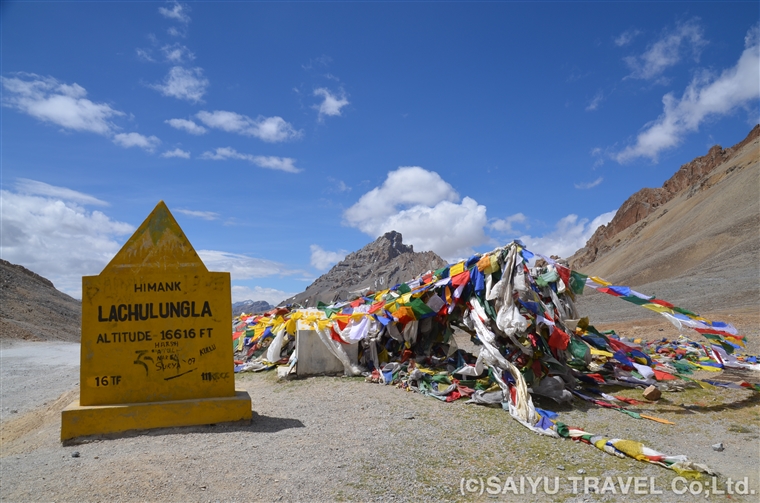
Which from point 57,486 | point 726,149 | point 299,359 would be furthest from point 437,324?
point 726,149

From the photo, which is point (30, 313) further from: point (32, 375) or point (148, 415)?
point (148, 415)

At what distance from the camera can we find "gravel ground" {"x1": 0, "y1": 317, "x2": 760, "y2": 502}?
470cm

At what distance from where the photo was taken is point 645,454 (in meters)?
5.36

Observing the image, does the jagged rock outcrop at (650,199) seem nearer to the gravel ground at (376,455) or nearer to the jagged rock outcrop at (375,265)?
the jagged rock outcrop at (375,265)

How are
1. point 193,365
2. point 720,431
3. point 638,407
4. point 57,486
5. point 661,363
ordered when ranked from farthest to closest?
1. point 661,363
2. point 638,407
3. point 193,365
4. point 720,431
5. point 57,486

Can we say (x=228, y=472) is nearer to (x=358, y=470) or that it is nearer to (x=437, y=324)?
(x=358, y=470)

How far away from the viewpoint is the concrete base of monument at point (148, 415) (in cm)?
625

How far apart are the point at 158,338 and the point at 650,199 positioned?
93.4 m

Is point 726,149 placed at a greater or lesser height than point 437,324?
greater

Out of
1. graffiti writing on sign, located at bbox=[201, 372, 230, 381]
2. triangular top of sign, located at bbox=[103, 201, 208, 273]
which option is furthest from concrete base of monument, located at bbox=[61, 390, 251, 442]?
triangular top of sign, located at bbox=[103, 201, 208, 273]

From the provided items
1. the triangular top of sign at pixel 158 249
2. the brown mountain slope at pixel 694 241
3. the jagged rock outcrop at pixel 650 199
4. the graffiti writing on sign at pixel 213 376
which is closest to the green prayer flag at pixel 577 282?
the graffiti writing on sign at pixel 213 376

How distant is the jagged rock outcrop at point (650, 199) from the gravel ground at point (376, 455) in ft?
248

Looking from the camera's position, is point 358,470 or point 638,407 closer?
point 358,470

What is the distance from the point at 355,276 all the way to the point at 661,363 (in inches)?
2991
